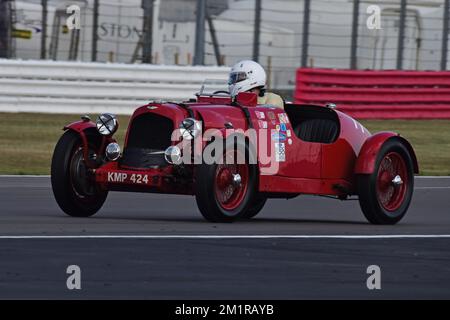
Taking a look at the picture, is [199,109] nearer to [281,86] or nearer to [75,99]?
[75,99]

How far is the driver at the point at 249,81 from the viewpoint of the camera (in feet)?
39.7

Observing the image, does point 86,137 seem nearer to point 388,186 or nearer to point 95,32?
point 388,186

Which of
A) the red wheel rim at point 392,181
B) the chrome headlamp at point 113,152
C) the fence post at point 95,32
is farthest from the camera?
the fence post at point 95,32

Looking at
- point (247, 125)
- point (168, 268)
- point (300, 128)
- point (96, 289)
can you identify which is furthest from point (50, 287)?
point (300, 128)

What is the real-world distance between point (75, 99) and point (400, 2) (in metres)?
7.03

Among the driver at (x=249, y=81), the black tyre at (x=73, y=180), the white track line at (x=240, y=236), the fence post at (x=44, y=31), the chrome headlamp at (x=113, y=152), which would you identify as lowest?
the white track line at (x=240, y=236)

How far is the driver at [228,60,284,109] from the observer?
39.7 ft

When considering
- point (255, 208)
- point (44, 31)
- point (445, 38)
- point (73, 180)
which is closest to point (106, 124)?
point (73, 180)

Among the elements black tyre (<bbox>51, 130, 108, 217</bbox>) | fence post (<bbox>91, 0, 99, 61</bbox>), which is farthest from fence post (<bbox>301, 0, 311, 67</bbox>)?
black tyre (<bbox>51, 130, 108, 217</bbox>)

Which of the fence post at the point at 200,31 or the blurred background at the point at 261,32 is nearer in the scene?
the fence post at the point at 200,31

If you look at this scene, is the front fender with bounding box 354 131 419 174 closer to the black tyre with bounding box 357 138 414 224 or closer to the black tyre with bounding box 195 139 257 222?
the black tyre with bounding box 357 138 414 224

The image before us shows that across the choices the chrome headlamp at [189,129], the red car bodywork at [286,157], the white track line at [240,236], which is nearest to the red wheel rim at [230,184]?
the red car bodywork at [286,157]

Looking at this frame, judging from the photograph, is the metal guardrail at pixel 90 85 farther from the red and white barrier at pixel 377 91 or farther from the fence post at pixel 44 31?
the red and white barrier at pixel 377 91

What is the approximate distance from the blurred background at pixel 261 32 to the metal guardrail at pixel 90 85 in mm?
663
